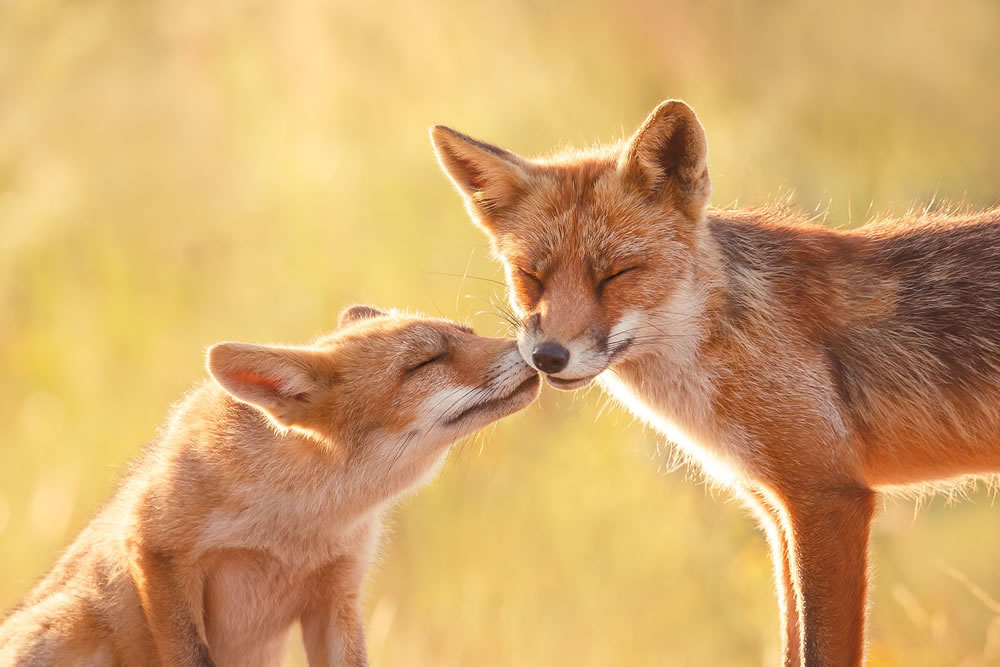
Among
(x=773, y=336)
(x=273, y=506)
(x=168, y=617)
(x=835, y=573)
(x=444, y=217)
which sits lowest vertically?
(x=168, y=617)

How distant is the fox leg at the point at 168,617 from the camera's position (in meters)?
3.71

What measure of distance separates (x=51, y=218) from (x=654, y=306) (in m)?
6.11

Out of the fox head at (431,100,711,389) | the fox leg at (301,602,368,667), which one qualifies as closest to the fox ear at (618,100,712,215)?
the fox head at (431,100,711,389)

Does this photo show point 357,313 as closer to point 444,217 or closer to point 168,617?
point 168,617

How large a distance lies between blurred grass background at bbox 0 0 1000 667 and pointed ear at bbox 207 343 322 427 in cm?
162

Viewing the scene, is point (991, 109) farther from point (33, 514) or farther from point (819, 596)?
point (33, 514)

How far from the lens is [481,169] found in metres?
4.32

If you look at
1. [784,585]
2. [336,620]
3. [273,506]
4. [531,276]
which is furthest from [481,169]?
[784,585]

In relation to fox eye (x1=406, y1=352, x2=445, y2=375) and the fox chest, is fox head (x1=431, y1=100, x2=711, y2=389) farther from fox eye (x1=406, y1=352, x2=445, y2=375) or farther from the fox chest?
fox eye (x1=406, y1=352, x2=445, y2=375)

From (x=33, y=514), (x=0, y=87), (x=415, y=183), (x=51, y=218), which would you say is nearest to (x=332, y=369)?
(x=33, y=514)

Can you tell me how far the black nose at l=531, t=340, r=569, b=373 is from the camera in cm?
359

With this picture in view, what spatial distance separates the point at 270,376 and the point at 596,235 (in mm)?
1402

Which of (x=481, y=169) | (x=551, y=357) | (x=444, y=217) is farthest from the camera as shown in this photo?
(x=444, y=217)

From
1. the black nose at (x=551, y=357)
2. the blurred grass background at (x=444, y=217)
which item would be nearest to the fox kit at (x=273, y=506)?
the black nose at (x=551, y=357)
